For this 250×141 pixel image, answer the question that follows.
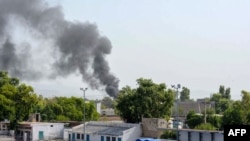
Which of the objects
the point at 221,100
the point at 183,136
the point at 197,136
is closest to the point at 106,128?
the point at 183,136

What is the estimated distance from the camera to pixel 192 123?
253ft

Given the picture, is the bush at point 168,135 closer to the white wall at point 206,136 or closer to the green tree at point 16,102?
the white wall at point 206,136

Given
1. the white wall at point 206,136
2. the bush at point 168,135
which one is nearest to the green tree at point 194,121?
the bush at point 168,135

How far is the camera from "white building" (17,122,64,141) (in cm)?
6594

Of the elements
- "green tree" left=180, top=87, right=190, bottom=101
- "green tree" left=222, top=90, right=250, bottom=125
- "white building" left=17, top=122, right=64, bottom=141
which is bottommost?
"white building" left=17, top=122, right=64, bottom=141

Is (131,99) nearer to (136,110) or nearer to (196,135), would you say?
(136,110)

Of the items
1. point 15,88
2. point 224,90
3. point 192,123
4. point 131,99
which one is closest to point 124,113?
point 131,99

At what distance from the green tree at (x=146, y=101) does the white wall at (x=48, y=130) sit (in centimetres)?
1108

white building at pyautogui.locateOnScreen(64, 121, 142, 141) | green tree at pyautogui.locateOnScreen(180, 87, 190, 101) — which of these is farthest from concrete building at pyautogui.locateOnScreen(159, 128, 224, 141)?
green tree at pyautogui.locateOnScreen(180, 87, 190, 101)

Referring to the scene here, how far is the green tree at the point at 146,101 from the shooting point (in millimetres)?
64750

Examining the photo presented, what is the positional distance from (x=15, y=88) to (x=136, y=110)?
23531 mm

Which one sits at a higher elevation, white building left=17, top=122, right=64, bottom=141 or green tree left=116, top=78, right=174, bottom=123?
green tree left=116, top=78, right=174, bottom=123

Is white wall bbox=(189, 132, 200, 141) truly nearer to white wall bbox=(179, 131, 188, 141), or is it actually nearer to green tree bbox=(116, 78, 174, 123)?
white wall bbox=(179, 131, 188, 141)

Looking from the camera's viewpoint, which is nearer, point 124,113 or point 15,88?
point 124,113
